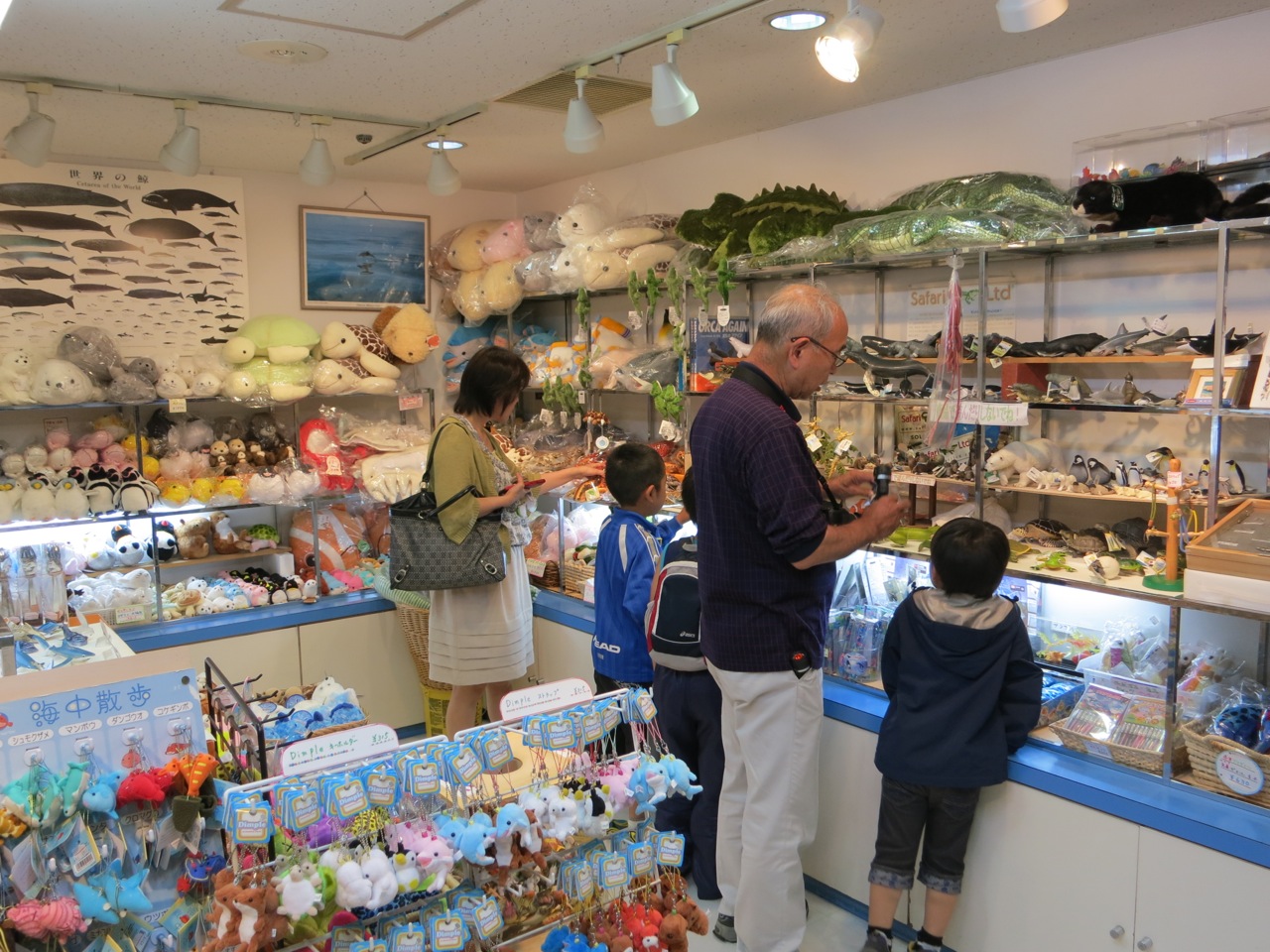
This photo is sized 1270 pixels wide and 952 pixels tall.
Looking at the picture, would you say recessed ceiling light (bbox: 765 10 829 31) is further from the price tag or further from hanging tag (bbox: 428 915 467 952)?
the price tag

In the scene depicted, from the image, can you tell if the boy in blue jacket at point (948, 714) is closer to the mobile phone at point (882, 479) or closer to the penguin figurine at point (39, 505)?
the mobile phone at point (882, 479)

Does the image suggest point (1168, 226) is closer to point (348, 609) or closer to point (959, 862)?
point (959, 862)

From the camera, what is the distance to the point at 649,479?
344 centimetres

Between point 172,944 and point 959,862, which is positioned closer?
point 172,944

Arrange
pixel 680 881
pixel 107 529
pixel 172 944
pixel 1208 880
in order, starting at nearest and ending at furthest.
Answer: pixel 172 944 → pixel 680 881 → pixel 1208 880 → pixel 107 529

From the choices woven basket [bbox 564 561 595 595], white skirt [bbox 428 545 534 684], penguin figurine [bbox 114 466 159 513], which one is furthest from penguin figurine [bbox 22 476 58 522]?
woven basket [bbox 564 561 595 595]

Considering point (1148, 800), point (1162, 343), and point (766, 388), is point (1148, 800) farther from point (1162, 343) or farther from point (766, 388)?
point (766, 388)

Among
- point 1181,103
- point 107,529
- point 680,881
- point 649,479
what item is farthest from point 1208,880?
point 107,529

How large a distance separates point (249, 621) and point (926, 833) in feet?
10.3

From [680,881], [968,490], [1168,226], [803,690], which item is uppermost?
[1168,226]

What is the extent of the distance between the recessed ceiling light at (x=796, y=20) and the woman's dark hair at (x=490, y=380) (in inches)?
53.3

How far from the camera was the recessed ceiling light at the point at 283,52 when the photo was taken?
126 inches

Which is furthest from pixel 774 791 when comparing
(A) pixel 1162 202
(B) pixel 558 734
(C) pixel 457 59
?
(C) pixel 457 59

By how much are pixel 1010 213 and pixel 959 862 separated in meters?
1.98
